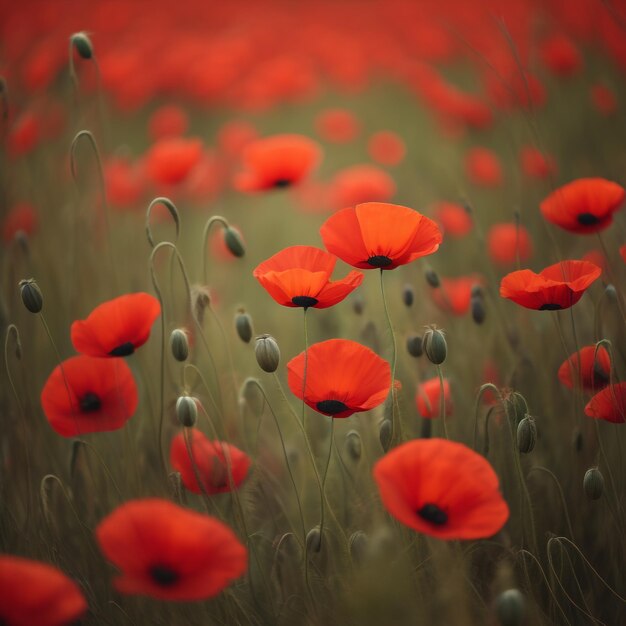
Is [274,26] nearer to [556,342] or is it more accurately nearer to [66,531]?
[556,342]

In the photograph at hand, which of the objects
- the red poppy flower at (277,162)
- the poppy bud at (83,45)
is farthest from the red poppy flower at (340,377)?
the poppy bud at (83,45)

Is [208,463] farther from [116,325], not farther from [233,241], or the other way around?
[233,241]

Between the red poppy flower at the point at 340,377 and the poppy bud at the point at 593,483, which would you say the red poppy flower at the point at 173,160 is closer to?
the red poppy flower at the point at 340,377

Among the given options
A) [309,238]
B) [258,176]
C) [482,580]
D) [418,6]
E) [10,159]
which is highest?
[418,6]

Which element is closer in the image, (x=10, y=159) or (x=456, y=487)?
(x=456, y=487)

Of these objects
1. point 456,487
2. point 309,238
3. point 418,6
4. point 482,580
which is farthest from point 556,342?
point 418,6

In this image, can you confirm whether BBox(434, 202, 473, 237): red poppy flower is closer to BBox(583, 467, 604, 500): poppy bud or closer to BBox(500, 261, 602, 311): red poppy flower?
BBox(500, 261, 602, 311): red poppy flower
